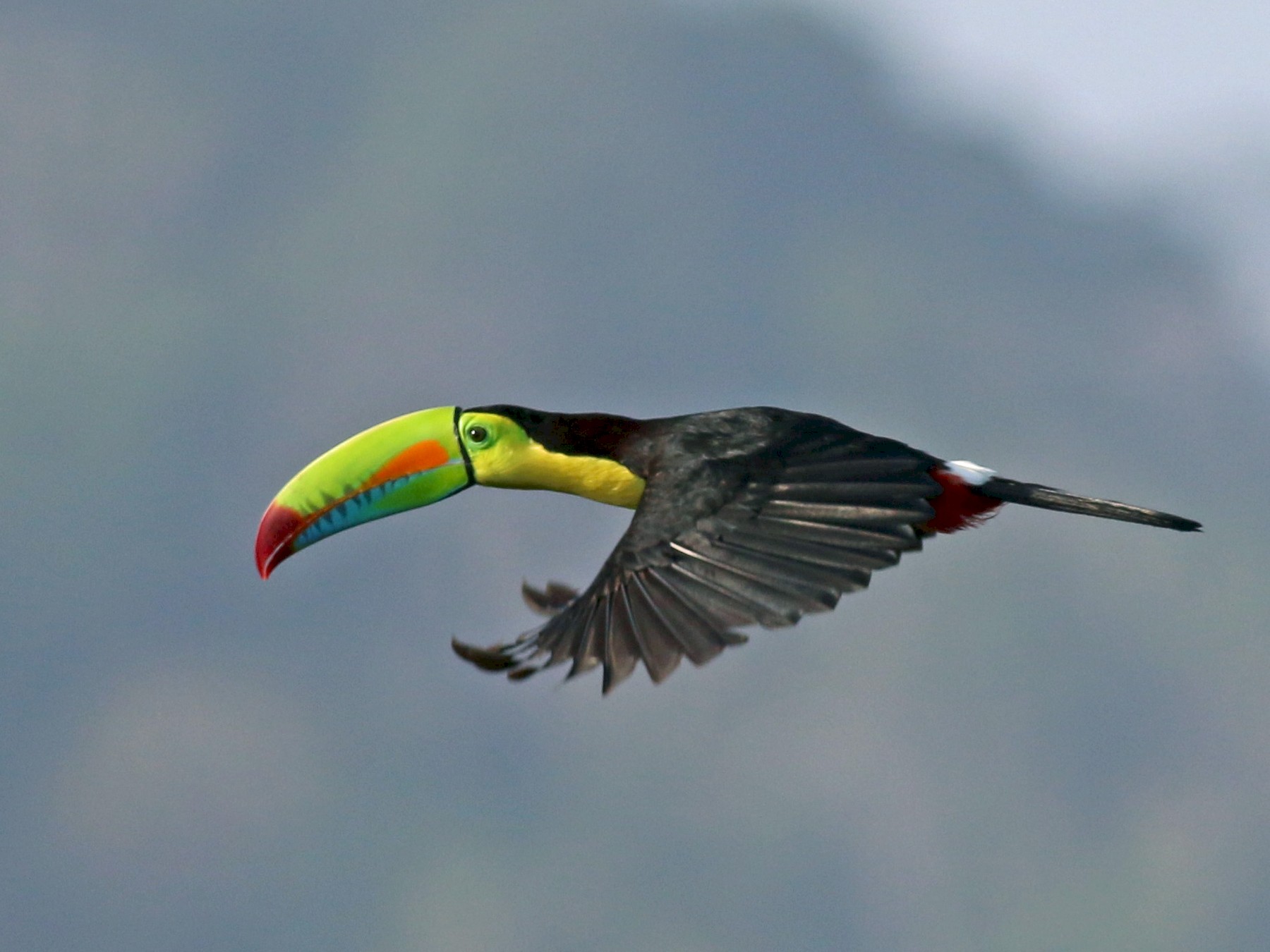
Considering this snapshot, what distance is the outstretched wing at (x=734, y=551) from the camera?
6.53 m

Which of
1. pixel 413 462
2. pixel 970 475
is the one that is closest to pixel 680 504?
pixel 970 475

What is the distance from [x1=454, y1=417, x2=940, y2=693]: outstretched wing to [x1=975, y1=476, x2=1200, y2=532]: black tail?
0.39 metres

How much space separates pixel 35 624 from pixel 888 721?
275 feet

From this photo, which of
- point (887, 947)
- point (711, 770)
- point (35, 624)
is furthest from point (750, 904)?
point (35, 624)

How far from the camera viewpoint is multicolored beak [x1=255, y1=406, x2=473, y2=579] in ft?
27.0

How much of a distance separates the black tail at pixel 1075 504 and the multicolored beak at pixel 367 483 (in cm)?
218

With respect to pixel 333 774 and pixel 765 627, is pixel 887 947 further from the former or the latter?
pixel 765 627

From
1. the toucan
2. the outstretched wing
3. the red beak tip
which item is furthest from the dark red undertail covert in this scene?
the red beak tip

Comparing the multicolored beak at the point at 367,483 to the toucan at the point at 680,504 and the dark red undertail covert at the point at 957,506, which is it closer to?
the toucan at the point at 680,504

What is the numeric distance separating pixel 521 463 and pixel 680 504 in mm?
1301

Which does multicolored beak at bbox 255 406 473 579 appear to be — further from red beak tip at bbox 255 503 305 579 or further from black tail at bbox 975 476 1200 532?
black tail at bbox 975 476 1200 532

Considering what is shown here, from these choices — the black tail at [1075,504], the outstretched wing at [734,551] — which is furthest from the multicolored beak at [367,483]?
the black tail at [1075,504]

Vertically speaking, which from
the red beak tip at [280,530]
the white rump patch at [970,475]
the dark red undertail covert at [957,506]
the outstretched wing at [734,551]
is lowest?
the outstretched wing at [734,551]

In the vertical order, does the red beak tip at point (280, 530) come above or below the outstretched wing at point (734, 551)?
above
